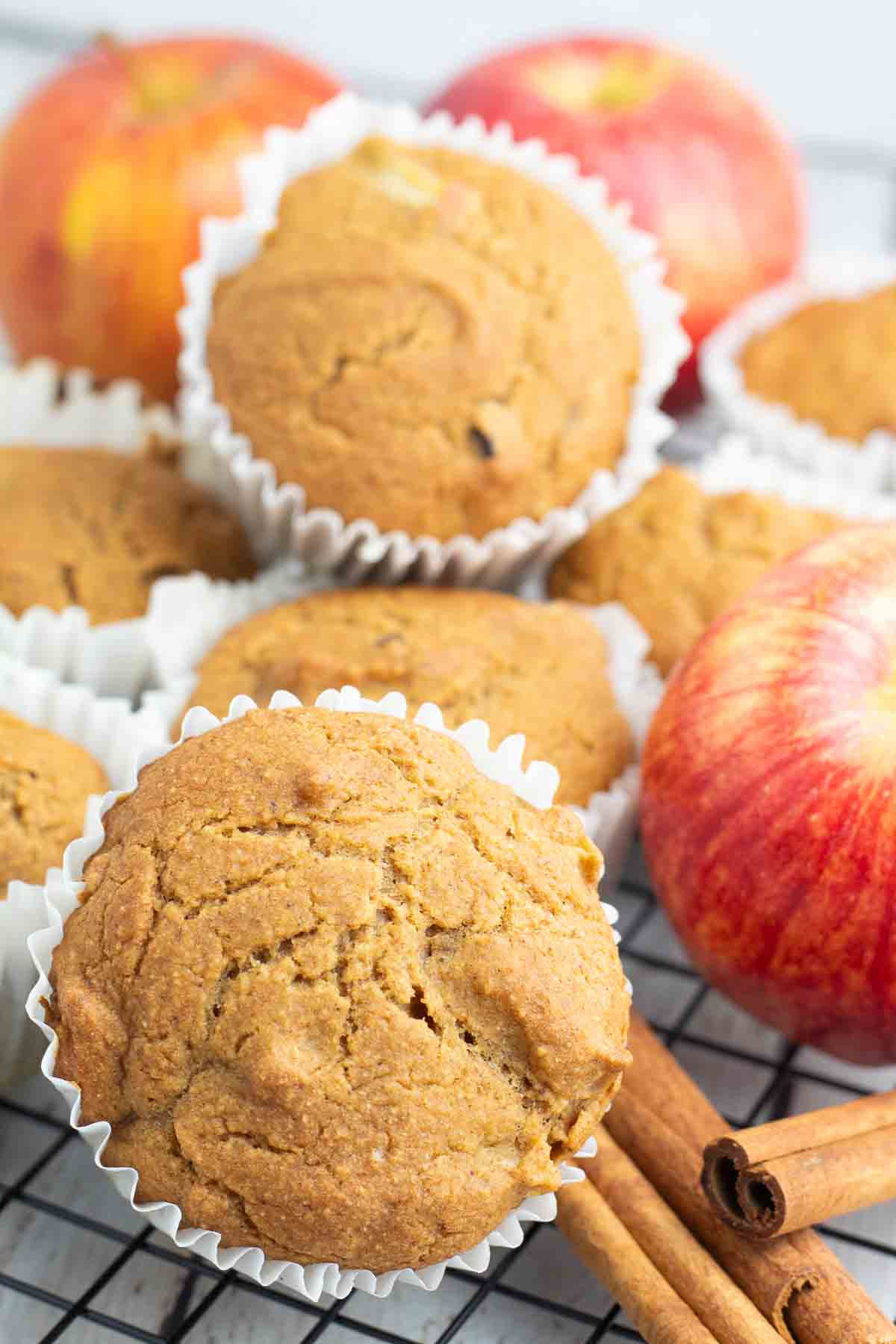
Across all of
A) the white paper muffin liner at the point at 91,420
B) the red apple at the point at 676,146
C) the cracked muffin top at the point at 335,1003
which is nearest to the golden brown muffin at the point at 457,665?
the white paper muffin liner at the point at 91,420

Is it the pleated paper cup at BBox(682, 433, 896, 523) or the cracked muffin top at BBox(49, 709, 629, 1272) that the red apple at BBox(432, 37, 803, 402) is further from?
the cracked muffin top at BBox(49, 709, 629, 1272)

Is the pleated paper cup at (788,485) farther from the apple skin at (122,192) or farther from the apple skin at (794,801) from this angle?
the apple skin at (122,192)

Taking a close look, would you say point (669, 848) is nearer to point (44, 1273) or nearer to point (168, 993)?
point (168, 993)

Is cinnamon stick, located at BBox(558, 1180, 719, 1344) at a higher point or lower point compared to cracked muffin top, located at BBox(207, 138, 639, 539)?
lower

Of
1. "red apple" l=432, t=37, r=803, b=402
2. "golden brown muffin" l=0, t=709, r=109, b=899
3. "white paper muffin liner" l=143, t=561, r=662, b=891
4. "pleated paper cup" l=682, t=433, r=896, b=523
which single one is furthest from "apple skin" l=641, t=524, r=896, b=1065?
"red apple" l=432, t=37, r=803, b=402

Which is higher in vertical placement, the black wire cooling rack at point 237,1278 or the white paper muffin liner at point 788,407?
the white paper muffin liner at point 788,407
